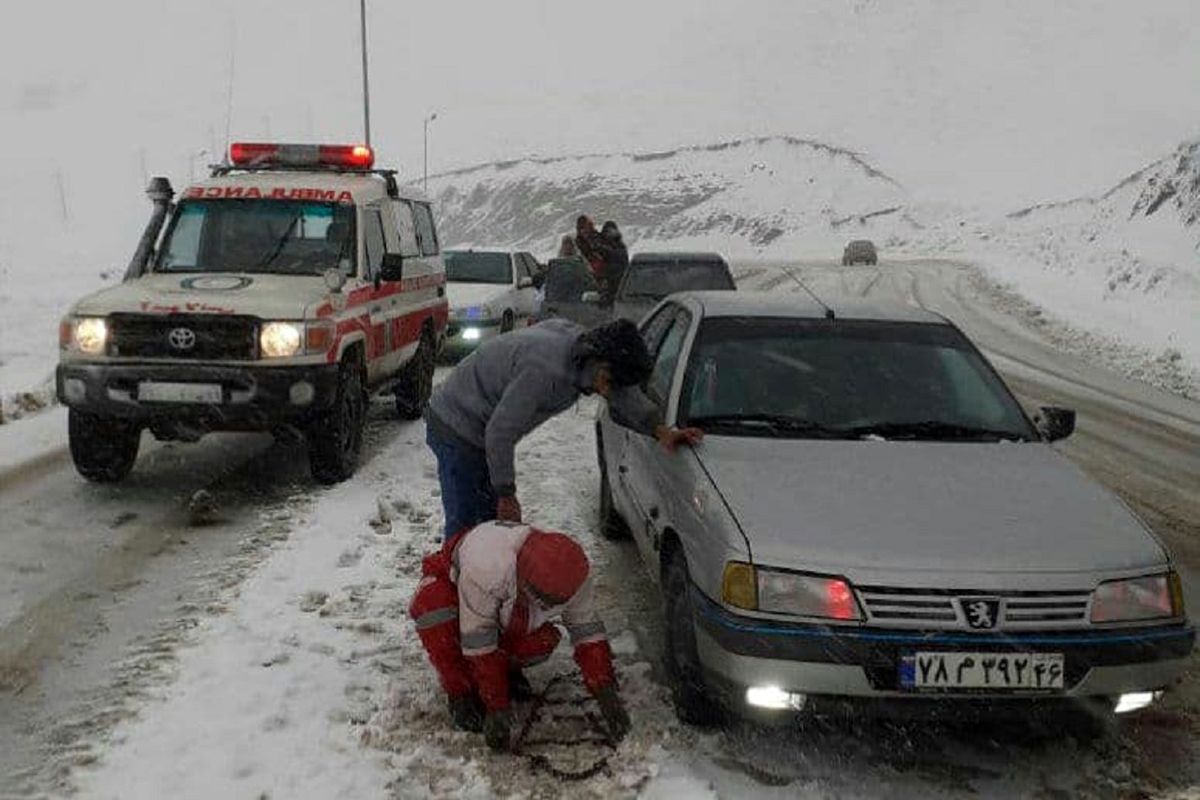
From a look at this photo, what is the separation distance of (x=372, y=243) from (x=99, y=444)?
2511mm

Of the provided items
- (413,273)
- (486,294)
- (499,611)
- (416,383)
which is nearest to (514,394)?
(499,611)

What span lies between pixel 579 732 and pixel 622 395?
1.35 meters

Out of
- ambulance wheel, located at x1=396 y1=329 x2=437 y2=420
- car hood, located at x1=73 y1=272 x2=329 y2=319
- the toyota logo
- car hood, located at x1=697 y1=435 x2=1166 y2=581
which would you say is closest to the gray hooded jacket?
car hood, located at x1=697 y1=435 x2=1166 y2=581

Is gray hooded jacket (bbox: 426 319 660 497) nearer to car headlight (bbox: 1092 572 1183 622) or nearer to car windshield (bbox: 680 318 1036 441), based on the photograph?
car windshield (bbox: 680 318 1036 441)

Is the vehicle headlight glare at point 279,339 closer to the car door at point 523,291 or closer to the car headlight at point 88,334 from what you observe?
the car headlight at point 88,334

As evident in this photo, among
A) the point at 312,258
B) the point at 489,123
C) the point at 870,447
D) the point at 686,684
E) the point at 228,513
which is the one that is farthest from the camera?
the point at 489,123

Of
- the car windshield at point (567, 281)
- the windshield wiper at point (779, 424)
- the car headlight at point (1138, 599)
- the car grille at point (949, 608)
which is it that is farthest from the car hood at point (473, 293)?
the car headlight at point (1138, 599)

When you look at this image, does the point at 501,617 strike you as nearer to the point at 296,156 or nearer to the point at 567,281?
the point at 296,156

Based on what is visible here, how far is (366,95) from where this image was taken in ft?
99.0

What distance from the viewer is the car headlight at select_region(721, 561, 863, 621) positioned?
3.47 metres

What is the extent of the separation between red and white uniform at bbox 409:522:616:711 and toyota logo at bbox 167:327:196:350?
138 inches

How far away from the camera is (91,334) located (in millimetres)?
7008

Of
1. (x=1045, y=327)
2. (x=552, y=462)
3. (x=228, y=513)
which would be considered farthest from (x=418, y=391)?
(x=1045, y=327)

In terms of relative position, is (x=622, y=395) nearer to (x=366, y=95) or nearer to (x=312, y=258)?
(x=312, y=258)
